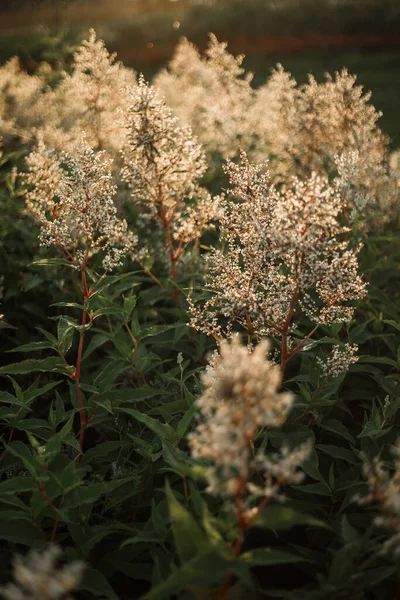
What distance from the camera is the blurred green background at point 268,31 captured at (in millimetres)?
23750

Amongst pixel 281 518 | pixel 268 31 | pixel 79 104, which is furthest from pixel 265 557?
pixel 268 31

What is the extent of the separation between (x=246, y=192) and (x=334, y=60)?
24.7 m

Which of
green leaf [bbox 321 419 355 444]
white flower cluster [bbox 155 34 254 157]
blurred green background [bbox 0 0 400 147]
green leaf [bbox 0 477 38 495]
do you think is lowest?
green leaf [bbox 0 477 38 495]

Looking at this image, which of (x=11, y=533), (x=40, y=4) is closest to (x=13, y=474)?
(x=11, y=533)

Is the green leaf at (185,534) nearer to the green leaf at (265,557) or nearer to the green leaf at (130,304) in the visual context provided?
the green leaf at (265,557)

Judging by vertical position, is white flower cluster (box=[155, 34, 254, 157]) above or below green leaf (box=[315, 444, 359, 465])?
above

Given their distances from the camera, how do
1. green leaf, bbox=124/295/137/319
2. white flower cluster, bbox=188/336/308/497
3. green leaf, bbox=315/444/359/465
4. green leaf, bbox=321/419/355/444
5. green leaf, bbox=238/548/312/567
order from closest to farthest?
white flower cluster, bbox=188/336/308/497
green leaf, bbox=238/548/312/567
green leaf, bbox=315/444/359/465
green leaf, bbox=321/419/355/444
green leaf, bbox=124/295/137/319

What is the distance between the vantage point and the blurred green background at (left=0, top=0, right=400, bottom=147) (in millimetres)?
23750

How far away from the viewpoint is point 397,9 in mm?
23562

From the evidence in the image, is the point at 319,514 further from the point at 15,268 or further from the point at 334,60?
the point at 334,60

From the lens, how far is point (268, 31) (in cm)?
2753

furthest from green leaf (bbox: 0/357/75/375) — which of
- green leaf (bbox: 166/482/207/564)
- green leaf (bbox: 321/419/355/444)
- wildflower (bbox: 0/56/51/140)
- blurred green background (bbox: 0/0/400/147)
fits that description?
blurred green background (bbox: 0/0/400/147)

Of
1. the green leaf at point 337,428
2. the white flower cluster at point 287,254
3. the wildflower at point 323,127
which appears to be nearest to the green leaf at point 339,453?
the green leaf at point 337,428

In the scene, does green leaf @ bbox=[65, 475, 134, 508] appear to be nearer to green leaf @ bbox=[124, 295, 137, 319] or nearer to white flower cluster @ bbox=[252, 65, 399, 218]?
green leaf @ bbox=[124, 295, 137, 319]
